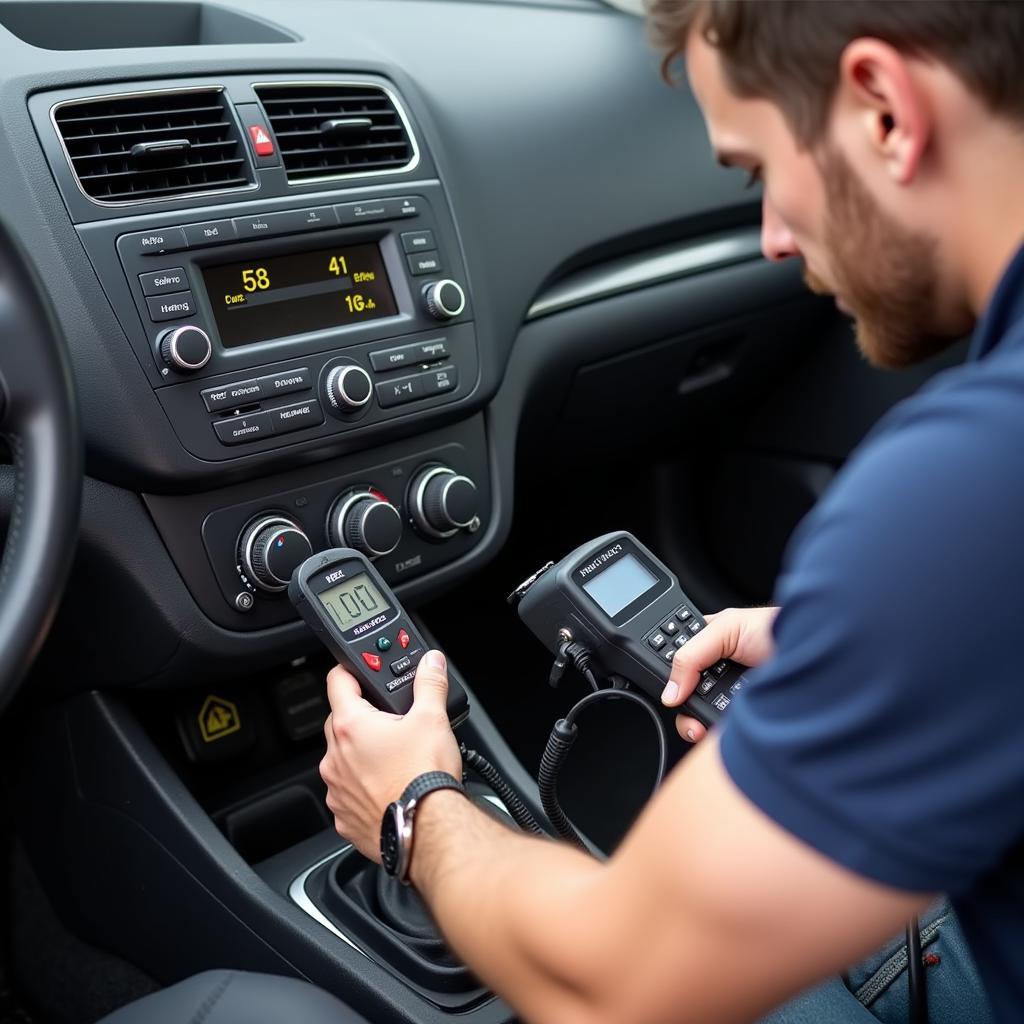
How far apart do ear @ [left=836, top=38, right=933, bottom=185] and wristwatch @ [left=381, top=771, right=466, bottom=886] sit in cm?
53

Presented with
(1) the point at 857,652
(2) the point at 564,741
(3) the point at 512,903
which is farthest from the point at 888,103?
(2) the point at 564,741

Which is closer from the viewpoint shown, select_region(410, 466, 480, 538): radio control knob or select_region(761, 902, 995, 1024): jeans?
select_region(761, 902, 995, 1024): jeans

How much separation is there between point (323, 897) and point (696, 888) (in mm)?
818

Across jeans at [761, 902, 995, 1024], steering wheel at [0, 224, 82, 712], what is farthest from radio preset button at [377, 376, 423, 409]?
jeans at [761, 902, 995, 1024]

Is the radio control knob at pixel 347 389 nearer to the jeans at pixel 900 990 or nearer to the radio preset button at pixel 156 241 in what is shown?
the radio preset button at pixel 156 241

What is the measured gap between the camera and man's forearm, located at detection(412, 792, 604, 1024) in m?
0.78

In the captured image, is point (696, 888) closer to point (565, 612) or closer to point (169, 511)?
point (565, 612)

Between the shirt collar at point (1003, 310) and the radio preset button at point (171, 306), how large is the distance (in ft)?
2.56

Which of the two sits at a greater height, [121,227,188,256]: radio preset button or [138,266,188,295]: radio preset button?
[121,227,188,256]: radio preset button

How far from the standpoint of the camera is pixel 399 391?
1462 millimetres

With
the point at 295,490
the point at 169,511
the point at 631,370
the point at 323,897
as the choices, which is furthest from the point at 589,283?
the point at 323,897

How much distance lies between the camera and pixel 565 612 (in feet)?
4.19

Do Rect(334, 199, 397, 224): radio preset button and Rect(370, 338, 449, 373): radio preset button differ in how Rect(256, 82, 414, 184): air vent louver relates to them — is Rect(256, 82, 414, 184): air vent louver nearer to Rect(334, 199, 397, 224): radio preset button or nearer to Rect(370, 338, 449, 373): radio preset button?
Rect(334, 199, 397, 224): radio preset button

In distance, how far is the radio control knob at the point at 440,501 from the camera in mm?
1506
